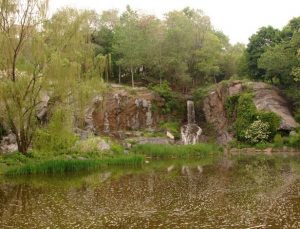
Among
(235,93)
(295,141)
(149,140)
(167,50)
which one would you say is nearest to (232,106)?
(235,93)

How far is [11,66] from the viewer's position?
24.1 metres

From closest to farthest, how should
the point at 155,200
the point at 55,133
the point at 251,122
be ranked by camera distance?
the point at 155,200, the point at 55,133, the point at 251,122

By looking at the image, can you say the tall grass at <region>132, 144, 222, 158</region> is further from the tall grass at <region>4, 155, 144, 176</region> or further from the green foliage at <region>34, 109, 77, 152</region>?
the green foliage at <region>34, 109, 77, 152</region>

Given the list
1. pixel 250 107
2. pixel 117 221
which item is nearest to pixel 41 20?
pixel 117 221

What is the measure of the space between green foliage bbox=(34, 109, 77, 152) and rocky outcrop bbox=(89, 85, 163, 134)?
16287mm

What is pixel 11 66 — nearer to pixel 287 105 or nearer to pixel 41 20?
pixel 41 20

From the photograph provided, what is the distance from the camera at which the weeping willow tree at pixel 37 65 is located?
77.0 feet

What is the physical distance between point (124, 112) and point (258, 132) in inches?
542

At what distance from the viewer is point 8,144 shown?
28859 mm

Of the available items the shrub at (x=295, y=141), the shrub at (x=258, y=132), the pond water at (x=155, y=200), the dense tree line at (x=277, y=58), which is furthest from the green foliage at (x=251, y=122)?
the pond water at (x=155, y=200)

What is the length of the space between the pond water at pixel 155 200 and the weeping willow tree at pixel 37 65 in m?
4.50

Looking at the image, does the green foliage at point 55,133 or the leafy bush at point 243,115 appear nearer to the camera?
the green foliage at point 55,133

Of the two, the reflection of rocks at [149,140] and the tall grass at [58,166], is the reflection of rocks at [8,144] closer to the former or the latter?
the tall grass at [58,166]

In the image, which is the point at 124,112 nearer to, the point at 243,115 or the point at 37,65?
the point at 243,115
